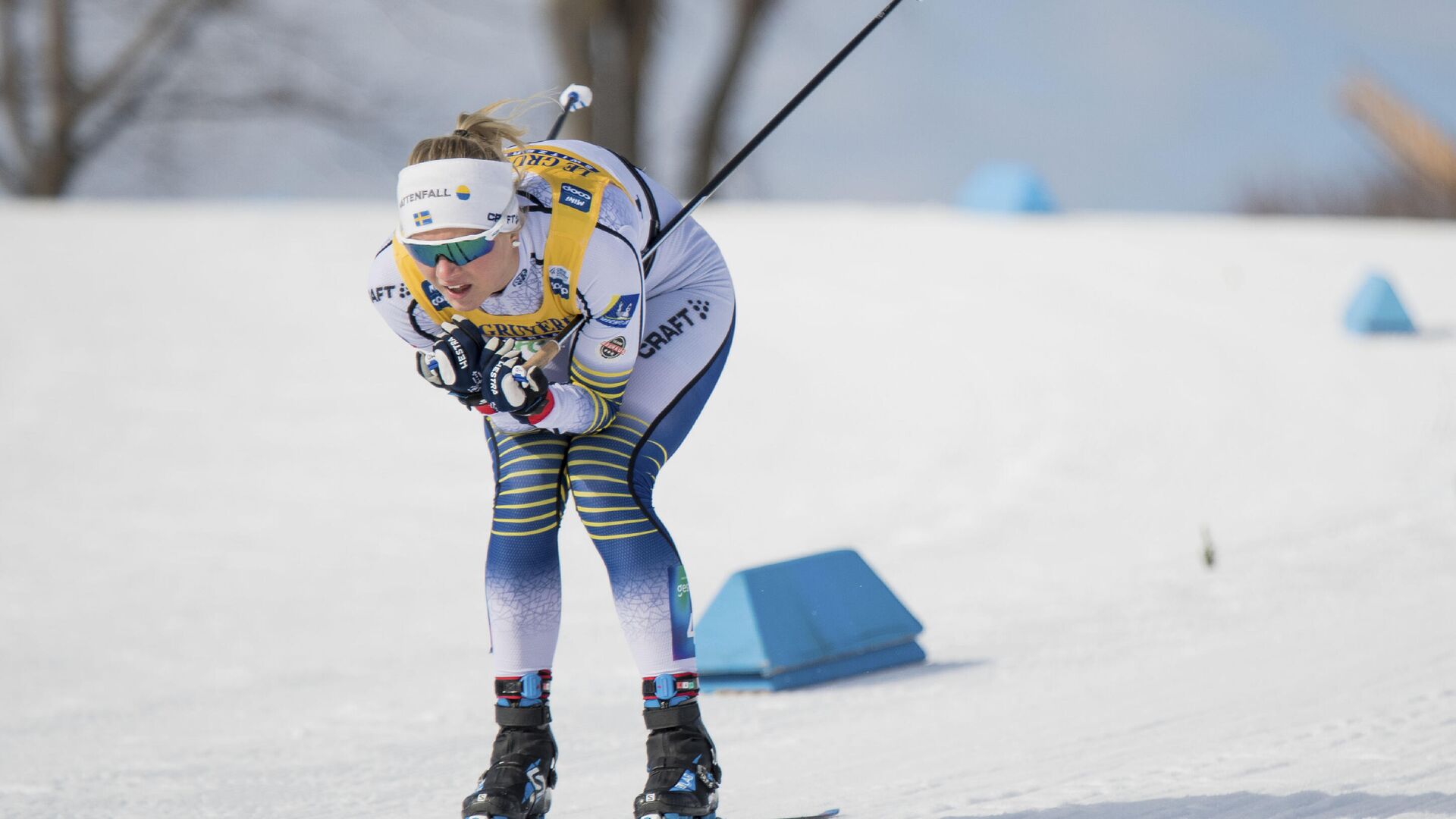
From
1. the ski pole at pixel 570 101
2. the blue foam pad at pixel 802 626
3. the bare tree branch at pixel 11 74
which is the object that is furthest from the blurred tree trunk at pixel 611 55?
the ski pole at pixel 570 101

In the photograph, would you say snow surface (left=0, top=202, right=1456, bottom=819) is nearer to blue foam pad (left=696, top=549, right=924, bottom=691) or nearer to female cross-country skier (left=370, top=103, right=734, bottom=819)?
blue foam pad (left=696, top=549, right=924, bottom=691)

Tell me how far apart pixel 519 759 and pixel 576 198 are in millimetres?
1085

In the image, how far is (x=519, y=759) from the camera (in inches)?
116

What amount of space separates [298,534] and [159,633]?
1.79m

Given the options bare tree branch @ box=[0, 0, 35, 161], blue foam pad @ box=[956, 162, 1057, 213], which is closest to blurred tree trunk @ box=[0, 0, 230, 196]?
bare tree branch @ box=[0, 0, 35, 161]

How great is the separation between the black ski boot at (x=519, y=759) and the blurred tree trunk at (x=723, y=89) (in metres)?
17.3

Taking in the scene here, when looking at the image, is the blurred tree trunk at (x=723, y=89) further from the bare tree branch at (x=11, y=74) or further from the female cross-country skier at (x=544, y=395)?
the female cross-country skier at (x=544, y=395)

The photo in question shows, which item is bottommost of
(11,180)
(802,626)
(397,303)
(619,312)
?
(802,626)

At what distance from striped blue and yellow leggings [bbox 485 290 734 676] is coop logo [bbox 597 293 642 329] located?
9.6 inches

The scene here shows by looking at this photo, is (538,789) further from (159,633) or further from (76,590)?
(76,590)

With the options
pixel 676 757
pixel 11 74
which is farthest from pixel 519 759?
pixel 11 74

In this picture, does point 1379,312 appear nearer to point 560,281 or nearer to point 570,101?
point 570,101

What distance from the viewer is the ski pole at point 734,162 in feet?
10.0

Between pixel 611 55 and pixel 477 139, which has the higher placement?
pixel 611 55
